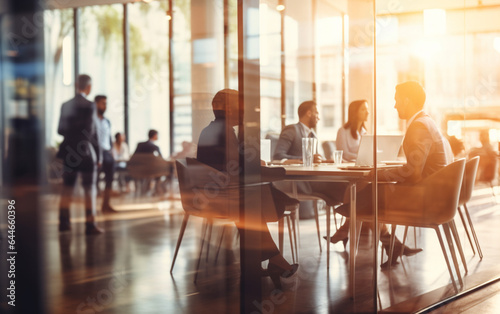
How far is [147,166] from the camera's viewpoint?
8492 mm

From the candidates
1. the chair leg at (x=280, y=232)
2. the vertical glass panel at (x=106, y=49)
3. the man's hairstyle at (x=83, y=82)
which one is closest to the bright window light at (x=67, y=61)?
the vertical glass panel at (x=106, y=49)

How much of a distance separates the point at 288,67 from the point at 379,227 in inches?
171

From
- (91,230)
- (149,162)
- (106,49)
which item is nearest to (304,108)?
(91,230)

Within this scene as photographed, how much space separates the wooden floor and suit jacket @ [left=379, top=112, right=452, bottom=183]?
1.26 ft

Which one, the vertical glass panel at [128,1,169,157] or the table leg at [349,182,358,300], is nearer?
the table leg at [349,182,358,300]

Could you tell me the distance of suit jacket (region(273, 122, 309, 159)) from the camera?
14.2 ft

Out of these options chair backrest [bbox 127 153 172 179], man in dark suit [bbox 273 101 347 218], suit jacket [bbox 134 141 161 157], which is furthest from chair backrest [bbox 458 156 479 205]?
chair backrest [bbox 127 153 172 179]

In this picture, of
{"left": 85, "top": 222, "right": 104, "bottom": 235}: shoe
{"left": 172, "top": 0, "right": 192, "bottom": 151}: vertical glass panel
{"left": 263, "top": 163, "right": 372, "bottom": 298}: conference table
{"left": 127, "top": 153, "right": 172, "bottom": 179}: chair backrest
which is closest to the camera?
{"left": 263, "top": 163, "right": 372, "bottom": 298}: conference table

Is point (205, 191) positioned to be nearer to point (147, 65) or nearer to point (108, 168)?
point (108, 168)

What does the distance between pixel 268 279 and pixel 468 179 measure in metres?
2.06

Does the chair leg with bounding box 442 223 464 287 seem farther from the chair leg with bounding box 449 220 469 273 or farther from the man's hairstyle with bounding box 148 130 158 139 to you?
the man's hairstyle with bounding box 148 130 158 139

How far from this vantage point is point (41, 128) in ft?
7.12

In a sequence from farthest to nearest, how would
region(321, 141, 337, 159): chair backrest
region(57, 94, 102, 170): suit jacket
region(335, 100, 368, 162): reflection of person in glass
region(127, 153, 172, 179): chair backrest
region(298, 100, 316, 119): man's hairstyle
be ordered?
1. region(127, 153, 172, 179): chair backrest
2. region(321, 141, 337, 159): chair backrest
3. region(57, 94, 102, 170): suit jacket
4. region(335, 100, 368, 162): reflection of person in glass
5. region(298, 100, 316, 119): man's hairstyle

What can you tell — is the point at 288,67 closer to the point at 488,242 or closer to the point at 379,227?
the point at 488,242
